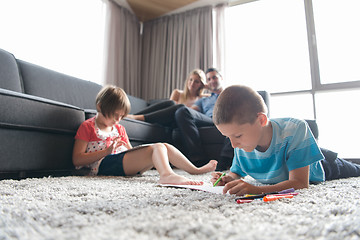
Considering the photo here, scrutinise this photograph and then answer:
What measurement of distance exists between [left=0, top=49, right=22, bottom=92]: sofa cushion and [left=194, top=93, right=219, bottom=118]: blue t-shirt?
4.76ft

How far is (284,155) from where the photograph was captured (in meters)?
0.80

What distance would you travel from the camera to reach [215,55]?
3.32m

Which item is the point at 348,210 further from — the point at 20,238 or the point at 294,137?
the point at 20,238

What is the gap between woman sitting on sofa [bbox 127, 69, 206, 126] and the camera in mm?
1963

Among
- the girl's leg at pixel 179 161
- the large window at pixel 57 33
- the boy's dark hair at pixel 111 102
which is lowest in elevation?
the girl's leg at pixel 179 161

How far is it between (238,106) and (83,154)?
0.81 metres

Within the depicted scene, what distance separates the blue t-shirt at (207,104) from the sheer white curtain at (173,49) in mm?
1016

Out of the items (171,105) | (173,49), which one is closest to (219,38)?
(173,49)

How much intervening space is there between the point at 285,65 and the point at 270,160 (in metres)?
2.62

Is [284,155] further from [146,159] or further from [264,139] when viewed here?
[146,159]

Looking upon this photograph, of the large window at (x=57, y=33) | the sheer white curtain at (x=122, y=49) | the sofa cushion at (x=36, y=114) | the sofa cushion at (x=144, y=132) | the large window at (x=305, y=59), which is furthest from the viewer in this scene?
the sheer white curtain at (x=122, y=49)

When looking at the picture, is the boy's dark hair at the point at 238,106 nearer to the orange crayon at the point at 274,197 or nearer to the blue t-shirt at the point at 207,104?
the orange crayon at the point at 274,197

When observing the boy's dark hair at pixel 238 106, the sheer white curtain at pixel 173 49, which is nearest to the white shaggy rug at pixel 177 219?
the boy's dark hair at pixel 238 106

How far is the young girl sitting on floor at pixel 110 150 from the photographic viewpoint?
1169mm
